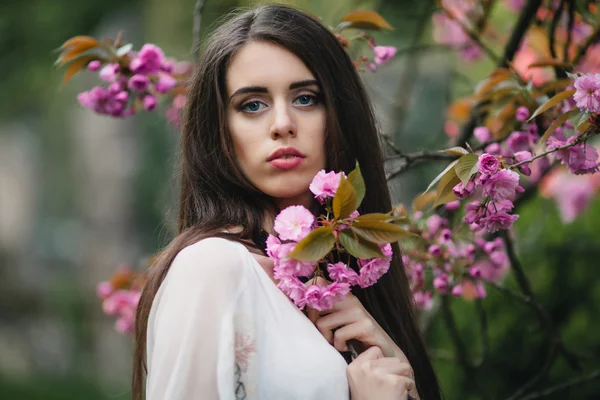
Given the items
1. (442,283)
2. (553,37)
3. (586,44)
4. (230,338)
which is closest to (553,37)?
(553,37)

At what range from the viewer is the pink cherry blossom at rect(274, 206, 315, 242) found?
1.54 metres

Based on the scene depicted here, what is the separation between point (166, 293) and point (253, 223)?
0.28m

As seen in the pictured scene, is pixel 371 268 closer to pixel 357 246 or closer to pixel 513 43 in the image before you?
pixel 357 246

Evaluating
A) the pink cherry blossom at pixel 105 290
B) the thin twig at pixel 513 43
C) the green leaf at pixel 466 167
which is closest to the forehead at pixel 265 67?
the green leaf at pixel 466 167

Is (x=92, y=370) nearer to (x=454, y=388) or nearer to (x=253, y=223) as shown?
(x=454, y=388)

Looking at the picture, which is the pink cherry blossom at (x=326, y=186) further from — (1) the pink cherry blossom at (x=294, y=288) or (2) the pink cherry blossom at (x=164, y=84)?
(2) the pink cherry blossom at (x=164, y=84)

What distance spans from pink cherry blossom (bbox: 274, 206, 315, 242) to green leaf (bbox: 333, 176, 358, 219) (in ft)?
0.17

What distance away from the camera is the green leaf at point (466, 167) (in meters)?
1.63

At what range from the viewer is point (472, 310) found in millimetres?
3520

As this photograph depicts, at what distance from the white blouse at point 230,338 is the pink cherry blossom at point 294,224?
13 cm

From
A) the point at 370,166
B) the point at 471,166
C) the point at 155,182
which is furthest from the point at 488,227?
the point at 155,182

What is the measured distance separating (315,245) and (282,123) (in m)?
0.36

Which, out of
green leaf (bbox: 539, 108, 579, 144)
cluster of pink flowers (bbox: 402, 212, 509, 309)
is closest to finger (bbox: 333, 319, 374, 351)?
green leaf (bbox: 539, 108, 579, 144)

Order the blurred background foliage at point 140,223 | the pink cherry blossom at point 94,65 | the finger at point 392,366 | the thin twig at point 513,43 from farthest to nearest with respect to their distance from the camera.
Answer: the blurred background foliage at point 140,223 → the thin twig at point 513,43 → the pink cherry blossom at point 94,65 → the finger at point 392,366
